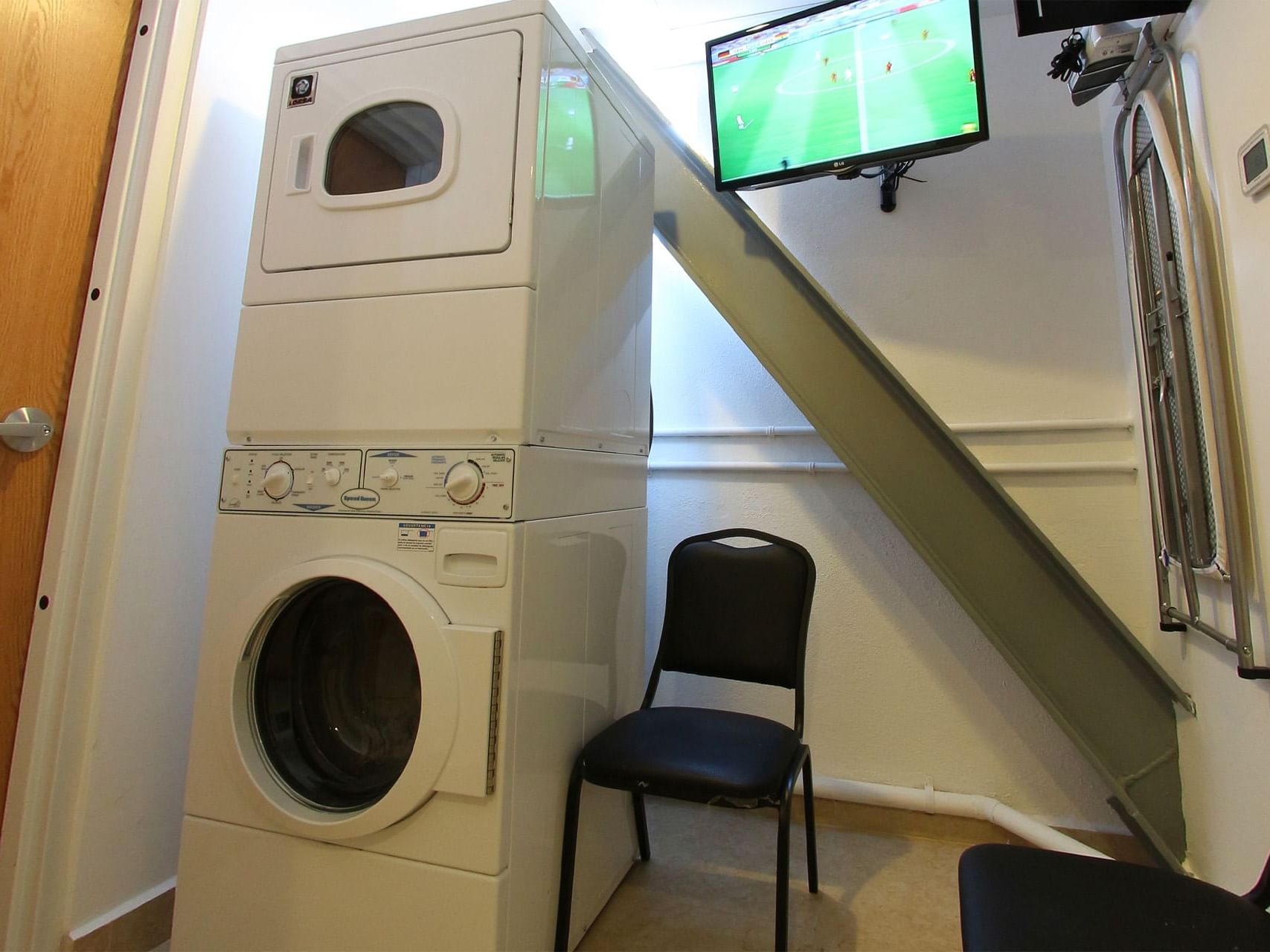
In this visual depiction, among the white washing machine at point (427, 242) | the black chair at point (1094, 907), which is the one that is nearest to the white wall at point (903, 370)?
the white washing machine at point (427, 242)

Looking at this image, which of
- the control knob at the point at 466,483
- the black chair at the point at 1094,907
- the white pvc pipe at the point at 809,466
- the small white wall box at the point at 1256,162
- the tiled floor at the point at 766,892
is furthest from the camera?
the white pvc pipe at the point at 809,466

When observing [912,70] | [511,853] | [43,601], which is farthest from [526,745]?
[912,70]

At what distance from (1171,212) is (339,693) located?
2.03m

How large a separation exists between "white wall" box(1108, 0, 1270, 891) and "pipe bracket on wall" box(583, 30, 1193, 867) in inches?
5.3

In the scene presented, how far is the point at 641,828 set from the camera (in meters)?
1.69

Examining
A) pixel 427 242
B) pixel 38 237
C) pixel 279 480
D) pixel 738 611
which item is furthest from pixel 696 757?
pixel 38 237

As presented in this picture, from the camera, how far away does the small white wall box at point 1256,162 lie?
101 centimetres

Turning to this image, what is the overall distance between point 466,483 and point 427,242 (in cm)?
49

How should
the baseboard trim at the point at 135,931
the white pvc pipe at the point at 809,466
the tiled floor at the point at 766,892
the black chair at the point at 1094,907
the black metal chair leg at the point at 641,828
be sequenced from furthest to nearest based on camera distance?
the white pvc pipe at the point at 809,466
the black metal chair leg at the point at 641,828
the tiled floor at the point at 766,892
the baseboard trim at the point at 135,931
the black chair at the point at 1094,907

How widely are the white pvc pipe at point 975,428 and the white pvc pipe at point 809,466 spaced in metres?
0.09

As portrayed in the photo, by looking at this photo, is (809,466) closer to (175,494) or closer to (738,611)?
(738,611)

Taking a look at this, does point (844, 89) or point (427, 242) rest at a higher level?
point (844, 89)

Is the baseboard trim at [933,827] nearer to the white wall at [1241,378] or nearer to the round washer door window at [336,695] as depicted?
the white wall at [1241,378]

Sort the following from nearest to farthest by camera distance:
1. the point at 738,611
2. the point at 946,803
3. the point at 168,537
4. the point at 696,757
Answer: the point at 696,757 → the point at 168,537 → the point at 738,611 → the point at 946,803
